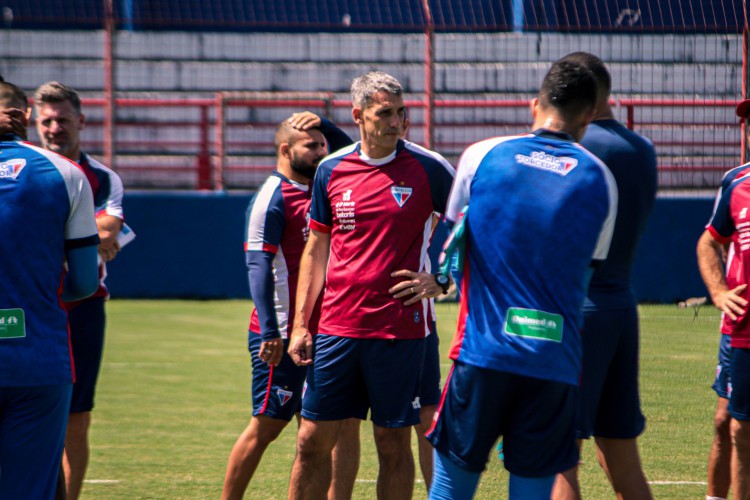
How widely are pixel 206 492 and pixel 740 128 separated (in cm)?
1138

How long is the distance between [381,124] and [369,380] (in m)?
1.22

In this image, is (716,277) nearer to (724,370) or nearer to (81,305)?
(724,370)

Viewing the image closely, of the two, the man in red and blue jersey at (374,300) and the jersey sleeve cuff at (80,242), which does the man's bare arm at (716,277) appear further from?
the jersey sleeve cuff at (80,242)

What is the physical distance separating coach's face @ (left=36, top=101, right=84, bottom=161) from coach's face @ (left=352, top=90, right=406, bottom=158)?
1.49 metres

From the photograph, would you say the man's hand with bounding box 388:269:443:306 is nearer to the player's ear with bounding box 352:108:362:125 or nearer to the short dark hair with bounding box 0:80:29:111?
the player's ear with bounding box 352:108:362:125

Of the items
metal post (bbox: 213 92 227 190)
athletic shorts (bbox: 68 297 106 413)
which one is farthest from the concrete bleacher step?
athletic shorts (bbox: 68 297 106 413)

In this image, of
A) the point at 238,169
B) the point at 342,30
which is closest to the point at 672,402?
the point at 342,30

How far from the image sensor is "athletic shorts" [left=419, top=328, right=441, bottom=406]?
5379 mm

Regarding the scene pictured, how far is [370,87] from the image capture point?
4.90 meters

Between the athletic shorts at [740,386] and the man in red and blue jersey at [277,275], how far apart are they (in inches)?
84.8

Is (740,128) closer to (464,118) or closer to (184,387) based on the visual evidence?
(464,118)

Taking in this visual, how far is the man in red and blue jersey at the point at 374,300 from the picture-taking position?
480 cm

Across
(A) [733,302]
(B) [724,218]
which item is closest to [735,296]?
(A) [733,302]

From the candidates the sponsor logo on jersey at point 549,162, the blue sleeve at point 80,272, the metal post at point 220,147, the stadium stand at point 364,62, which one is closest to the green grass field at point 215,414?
the blue sleeve at point 80,272
